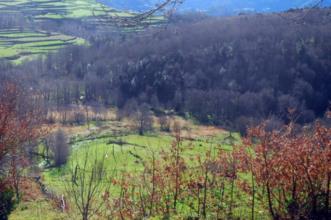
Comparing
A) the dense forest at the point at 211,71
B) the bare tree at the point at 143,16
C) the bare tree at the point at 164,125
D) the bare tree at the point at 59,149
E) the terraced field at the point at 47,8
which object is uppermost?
the terraced field at the point at 47,8

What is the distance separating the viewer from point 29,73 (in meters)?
60.7

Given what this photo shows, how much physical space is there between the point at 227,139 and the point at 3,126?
120 feet

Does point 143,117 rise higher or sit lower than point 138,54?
lower

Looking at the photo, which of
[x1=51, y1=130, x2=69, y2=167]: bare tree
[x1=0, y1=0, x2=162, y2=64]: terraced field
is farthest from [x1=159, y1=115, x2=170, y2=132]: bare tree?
[x1=51, y1=130, x2=69, y2=167]: bare tree

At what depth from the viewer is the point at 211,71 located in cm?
6756

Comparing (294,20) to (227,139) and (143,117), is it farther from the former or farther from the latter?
(143,117)

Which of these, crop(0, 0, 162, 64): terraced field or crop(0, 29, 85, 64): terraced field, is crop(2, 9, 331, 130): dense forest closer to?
crop(0, 29, 85, 64): terraced field

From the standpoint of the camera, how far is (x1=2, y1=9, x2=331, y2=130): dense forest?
59.5 metres

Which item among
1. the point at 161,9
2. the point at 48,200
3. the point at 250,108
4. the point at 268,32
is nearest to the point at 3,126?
the point at 48,200

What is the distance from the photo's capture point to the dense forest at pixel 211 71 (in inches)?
2343

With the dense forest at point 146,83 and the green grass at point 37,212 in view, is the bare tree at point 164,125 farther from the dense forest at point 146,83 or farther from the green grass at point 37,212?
the green grass at point 37,212

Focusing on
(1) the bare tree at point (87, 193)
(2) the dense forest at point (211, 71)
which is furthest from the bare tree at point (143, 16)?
(2) the dense forest at point (211, 71)

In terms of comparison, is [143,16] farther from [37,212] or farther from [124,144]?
[124,144]

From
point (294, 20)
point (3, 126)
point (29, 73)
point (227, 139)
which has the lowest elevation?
point (227, 139)
